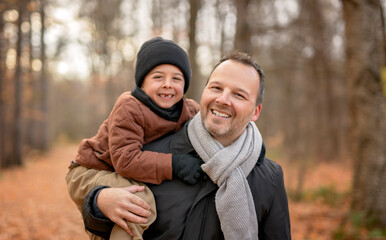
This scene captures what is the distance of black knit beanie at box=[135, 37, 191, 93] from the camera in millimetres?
2402

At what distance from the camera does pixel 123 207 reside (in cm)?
195

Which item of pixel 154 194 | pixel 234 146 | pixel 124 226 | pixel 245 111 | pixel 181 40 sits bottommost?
pixel 124 226

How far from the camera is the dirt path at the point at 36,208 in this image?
6668mm

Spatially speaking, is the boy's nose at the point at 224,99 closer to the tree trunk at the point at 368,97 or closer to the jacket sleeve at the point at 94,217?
the jacket sleeve at the point at 94,217

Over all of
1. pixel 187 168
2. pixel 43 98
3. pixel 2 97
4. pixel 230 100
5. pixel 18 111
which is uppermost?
pixel 230 100

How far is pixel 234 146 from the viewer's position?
6.85 feet

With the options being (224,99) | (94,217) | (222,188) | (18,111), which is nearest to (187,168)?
(222,188)

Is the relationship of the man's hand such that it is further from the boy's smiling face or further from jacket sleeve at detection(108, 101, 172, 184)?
the boy's smiling face

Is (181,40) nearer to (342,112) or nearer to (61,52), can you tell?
(61,52)

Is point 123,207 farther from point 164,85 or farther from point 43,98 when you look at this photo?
point 43,98

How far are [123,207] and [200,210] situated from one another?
1.58 feet

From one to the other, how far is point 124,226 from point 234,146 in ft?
2.78

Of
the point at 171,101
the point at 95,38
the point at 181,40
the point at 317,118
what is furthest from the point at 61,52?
the point at 171,101

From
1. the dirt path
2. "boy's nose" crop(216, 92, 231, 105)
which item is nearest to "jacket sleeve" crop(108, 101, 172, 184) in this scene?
"boy's nose" crop(216, 92, 231, 105)
